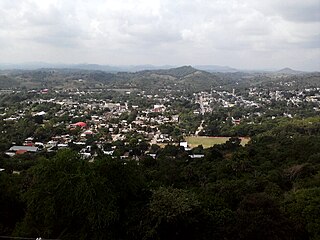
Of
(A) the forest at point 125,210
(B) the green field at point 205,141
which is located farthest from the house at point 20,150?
(A) the forest at point 125,210

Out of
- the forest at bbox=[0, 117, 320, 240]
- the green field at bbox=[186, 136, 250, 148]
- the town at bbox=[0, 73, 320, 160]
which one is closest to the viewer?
the forest at bbox=[0, 117, 320, 240]

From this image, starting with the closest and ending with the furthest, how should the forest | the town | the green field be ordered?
the forest → the town → the green field

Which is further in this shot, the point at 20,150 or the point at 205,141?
the point at 205,141

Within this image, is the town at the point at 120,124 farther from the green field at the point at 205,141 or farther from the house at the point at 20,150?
the green field at the point at 205,141

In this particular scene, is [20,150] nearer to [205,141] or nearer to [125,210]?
[205,141]

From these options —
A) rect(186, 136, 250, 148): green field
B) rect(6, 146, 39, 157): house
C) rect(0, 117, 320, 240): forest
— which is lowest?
rect(186, 136, 250, 148): green field

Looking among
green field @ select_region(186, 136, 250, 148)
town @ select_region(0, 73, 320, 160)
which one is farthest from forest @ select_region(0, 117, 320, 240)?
green field @ select_region(186, 136, 250, 148)

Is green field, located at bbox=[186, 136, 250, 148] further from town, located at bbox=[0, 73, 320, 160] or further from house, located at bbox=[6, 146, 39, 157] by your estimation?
house, located at bbox=[6, 146, 39, 157]

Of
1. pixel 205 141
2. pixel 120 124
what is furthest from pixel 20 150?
pixel 205 141

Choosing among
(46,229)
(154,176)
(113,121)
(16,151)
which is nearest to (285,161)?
(154,176)

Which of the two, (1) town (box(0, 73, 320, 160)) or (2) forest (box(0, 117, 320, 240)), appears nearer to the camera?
(2) forest (box(0, 117, 320, 240))

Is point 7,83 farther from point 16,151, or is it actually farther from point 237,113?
point 16,151

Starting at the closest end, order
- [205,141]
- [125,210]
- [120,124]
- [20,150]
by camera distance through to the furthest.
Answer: [125,210] < [20,150] < [205,141] < [120,124]
